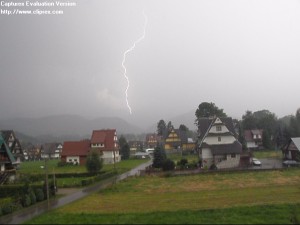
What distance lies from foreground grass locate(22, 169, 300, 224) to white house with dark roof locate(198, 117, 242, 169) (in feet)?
49.6

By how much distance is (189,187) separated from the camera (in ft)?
116

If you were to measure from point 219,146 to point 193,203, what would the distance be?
33.4 metres

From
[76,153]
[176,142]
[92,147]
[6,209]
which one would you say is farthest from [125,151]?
[6,209]

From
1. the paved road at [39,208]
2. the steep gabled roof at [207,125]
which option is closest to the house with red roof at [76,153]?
the steep gabled roof at [207,125]

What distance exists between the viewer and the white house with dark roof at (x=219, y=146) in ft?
185

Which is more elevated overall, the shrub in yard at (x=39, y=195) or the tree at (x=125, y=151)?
the tree at (x=125, y=151)

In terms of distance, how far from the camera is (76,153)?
77.3 m

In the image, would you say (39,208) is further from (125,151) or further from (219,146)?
(125,151)

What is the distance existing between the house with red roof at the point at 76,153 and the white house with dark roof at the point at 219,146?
28243 millimetres

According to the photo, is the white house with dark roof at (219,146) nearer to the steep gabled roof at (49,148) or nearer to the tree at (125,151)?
the tree at (125,151)

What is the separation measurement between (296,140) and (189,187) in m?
33.4

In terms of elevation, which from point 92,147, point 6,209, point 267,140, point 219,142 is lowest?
point 6,209

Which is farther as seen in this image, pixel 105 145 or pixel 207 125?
pixel 105 145

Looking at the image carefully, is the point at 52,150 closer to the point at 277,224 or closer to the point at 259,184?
the point at 259,184
